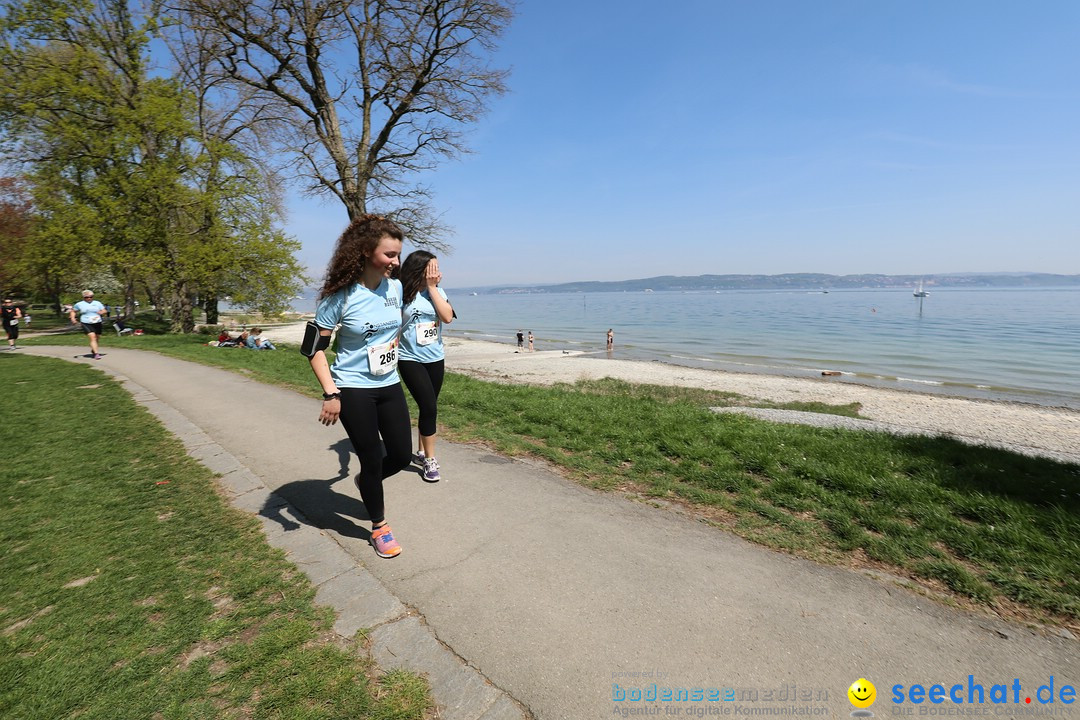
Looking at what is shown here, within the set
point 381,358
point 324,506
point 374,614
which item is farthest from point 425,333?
point 374,614

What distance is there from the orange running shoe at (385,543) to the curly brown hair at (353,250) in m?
1.64

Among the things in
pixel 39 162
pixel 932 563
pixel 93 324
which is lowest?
pixel 932 563

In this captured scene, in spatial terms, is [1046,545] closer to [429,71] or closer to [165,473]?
[165,473]

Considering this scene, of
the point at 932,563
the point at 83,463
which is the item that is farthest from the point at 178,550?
the point at 932,563

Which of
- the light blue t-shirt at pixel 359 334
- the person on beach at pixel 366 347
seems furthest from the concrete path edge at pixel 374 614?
the light blue t-shirt at pixel 359 334

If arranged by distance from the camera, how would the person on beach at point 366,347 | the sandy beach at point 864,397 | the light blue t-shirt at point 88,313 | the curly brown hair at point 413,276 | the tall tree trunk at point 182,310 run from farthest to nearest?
the tall tree trunk at point 182,310 < the light blue t-shirt at point 88,313 < the sandy beach at point 864,397 < the curly brown hair at point 413,276 < the person on beach at point 366,347

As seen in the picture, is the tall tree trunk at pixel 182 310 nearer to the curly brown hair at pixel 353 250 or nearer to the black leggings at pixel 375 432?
the curly brown hair at pixel 353 250

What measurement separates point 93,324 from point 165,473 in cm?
1240

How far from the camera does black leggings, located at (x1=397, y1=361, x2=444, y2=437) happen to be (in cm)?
440

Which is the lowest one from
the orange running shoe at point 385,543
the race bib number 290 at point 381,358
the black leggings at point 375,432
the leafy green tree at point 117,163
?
the orange running shoe at point 385,543

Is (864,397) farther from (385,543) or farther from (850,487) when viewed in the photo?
(385,543)

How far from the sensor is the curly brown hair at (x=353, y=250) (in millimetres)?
3112

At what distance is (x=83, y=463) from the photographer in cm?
485

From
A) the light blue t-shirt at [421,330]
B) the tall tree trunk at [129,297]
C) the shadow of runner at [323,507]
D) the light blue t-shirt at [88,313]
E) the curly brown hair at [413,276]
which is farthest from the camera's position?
the tall tree trunk at [129,297]
